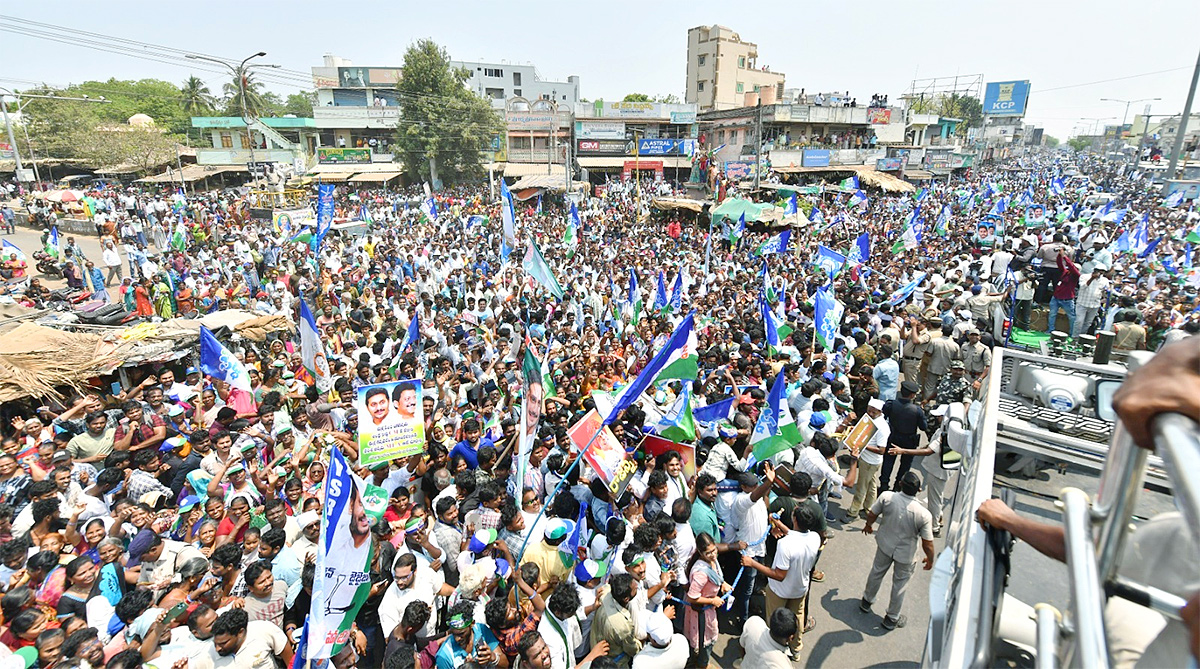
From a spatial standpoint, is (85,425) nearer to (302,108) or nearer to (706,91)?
(706,91)

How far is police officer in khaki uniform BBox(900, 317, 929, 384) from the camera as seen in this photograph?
29.5 ft

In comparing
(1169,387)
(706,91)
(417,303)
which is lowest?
(417,303)

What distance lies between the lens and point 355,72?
53594mm

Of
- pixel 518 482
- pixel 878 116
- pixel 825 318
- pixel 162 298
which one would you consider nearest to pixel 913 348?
pixel 825 318

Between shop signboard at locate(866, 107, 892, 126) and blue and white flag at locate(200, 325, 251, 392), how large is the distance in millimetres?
46415

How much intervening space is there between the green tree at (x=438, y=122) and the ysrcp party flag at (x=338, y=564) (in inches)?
1658

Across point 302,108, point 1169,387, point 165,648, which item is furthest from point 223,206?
point 302,108

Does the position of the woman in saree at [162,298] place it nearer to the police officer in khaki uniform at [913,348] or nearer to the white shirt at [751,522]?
the white shirt at [751,522]

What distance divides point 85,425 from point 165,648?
4.80m

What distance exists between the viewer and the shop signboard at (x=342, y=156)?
46.9 m

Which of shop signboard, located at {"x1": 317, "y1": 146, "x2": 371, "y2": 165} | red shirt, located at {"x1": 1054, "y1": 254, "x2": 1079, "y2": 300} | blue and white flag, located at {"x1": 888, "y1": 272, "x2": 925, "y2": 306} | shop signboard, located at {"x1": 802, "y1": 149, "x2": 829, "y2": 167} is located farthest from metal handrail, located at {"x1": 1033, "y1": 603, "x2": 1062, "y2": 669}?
shop signboard, located at {"x1": 317, "y1": 146, "x2": 371, "y2": 165}

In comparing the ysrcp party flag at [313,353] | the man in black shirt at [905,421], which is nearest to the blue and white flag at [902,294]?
the man in black shirt at [905,421]

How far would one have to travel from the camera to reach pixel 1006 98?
72938 millimetres

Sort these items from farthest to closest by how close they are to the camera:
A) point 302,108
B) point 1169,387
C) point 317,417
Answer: point 302,108, point 317,417, point 1169,387
